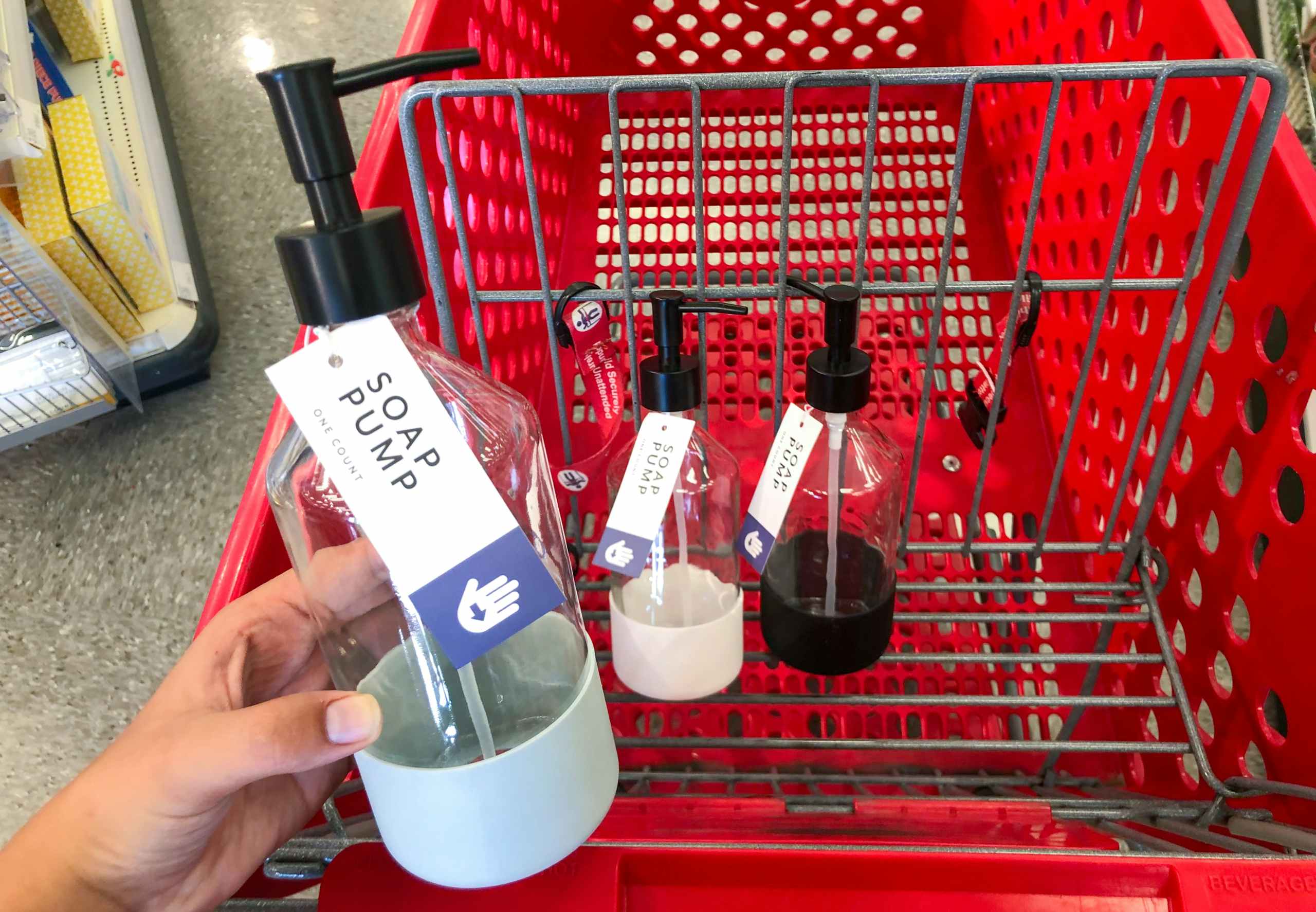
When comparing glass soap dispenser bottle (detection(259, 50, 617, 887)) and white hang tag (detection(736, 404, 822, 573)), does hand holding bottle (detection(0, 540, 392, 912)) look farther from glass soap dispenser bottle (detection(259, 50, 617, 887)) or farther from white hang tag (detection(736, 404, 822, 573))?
white hang tag (detection(736, 404, 822, 573))

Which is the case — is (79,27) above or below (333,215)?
below

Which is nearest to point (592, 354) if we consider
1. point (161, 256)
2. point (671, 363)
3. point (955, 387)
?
point (671, 363)

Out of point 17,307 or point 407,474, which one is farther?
point 17,307

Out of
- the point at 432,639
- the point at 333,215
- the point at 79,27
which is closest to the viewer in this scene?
the point at 333,215

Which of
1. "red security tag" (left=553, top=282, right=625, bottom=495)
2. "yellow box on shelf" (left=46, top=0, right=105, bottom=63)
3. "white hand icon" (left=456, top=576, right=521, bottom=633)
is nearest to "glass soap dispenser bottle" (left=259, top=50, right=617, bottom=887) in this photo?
"white hand icon" (left=456, top=576, right=521, bottom=633)

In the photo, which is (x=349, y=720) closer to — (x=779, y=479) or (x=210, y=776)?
(x=210, y=776)

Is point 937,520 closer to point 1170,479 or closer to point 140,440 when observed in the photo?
point 1170,479

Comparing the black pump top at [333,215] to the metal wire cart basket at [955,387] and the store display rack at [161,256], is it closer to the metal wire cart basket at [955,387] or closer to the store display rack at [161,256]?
the metal wire cart basket at [955,387]

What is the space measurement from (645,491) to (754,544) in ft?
0.35

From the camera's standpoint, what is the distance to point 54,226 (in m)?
1.14

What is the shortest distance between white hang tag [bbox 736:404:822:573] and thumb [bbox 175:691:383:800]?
289mm

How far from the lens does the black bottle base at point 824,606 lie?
2.13 ft

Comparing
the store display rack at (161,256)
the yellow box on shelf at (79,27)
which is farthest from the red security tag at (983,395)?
the yellow box on shelf at (79,27)

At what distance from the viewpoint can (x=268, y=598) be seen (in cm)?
57
